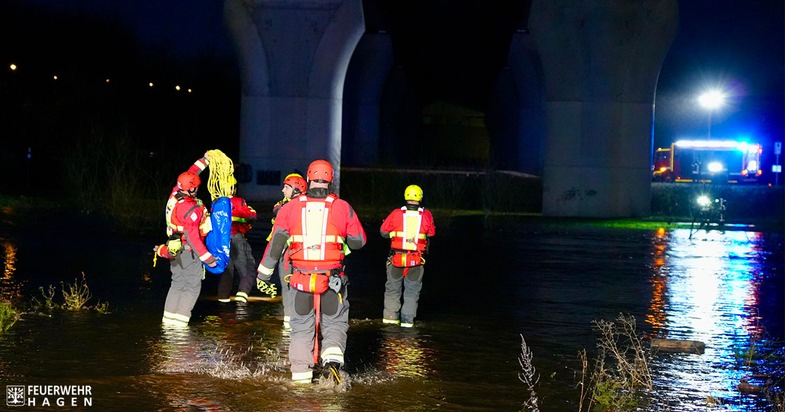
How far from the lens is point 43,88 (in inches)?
2215

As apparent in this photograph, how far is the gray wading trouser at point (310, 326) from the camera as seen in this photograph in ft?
31.8

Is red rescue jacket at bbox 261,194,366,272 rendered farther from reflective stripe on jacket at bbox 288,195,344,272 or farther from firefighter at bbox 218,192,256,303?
firefighter at bbox 218,192,256,303

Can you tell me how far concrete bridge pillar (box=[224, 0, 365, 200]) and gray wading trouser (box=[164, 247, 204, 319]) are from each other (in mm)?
23805

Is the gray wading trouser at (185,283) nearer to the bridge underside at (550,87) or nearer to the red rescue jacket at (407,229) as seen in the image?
the red rescue jacket at (407,229)

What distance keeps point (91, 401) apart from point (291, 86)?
91.9 feet

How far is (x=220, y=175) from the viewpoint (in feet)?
45.5

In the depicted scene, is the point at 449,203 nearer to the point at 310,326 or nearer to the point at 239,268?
the point at 239,268

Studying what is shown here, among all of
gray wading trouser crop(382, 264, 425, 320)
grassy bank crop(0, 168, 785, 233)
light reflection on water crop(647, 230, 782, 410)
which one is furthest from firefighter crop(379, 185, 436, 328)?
grassy bank crop(0, 168, 785, 233)

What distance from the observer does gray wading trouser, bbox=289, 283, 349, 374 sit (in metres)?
9.68

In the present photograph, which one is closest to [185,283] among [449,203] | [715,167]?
[449,203]

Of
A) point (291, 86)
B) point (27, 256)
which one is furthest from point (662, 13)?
point (27, 256)

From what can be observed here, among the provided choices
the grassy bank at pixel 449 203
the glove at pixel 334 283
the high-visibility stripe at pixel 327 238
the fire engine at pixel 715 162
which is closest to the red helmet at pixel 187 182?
the high-visibility stripe at pixel 327 238

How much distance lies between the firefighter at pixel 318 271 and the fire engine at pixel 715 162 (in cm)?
4474

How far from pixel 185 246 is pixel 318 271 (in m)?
3.36
